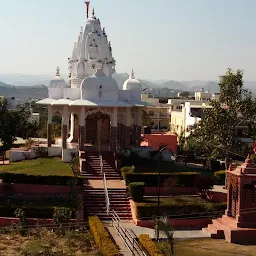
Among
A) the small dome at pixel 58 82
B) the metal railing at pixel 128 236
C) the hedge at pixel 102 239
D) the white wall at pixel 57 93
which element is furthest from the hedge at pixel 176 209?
the small dome at pixel 58 82

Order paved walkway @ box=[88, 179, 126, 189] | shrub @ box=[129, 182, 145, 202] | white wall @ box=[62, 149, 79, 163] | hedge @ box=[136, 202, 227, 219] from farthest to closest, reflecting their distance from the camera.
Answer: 1. white wall @ box=[62, 149, 79, 163]
2. paved walkway @ box=[88, 179, 126, 189]
3. shrub @ box=[129, 182, 145, 202]
4. hedge @ box=[136, 202, 227, 219]

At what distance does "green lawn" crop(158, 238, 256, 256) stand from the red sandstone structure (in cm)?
63

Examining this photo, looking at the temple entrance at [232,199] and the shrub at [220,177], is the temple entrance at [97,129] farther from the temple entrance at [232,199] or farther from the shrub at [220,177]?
the temple entrance at [232,199]

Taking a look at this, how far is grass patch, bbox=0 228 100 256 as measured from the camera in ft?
60.2

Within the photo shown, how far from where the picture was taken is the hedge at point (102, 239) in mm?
→ 18130

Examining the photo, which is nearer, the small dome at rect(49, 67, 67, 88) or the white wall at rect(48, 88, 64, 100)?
the white wall at rect(48, 88, 64, 100)

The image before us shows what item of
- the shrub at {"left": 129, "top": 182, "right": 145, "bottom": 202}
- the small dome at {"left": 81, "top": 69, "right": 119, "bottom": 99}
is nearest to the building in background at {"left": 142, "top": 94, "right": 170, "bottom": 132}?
the small dome at {"left": 81, "top": 69, "right": 119, "bottom": 99}

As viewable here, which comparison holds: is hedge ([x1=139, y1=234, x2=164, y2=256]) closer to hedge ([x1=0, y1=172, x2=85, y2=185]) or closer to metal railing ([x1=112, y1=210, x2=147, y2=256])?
metal railing ([x1=112, y1=210, x2=147, y2=256])

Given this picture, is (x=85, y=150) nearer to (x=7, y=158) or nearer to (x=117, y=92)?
(x=117, y=92)

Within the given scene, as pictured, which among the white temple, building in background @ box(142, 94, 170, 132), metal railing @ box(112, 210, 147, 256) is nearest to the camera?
metal railing @ box(112, 210, 147, 256)

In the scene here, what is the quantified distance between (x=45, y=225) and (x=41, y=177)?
3.74 metres

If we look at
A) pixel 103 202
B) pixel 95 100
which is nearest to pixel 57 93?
pixel 95 100

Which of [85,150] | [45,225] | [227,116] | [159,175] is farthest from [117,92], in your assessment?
[45,225]

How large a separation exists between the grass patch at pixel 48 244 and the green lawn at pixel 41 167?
5.91 metres
